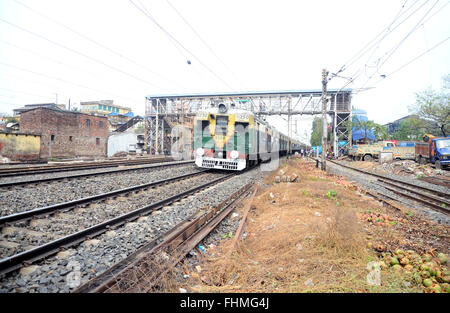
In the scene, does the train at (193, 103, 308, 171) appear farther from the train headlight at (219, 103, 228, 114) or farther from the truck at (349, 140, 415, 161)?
the truck at (349, 140, 415, 161)

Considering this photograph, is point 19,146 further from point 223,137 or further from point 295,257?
point 295,257

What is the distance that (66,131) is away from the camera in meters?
28.0

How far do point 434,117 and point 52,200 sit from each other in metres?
37.1

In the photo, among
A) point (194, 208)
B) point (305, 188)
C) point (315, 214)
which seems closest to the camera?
point (315, 214)

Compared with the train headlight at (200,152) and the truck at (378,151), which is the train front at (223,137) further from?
the truck at (378,151)

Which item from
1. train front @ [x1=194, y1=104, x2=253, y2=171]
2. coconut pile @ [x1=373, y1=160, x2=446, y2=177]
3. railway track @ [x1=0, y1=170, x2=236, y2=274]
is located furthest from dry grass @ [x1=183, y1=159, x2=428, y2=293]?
coconut pile @ [x1=373, y1=160, x2=446, y2=177]

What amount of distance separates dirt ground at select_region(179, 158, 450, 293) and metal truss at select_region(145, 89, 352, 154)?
24174 millimetres

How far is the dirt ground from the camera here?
2.63m

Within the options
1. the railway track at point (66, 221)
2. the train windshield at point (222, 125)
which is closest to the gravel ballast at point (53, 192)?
the railway track at point (66, 221)

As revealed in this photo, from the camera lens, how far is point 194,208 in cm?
584

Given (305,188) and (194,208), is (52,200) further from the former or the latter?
(305,188)

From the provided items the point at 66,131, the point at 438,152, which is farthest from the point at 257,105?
the point at 66,131

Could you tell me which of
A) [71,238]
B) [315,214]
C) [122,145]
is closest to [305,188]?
[315,214]
